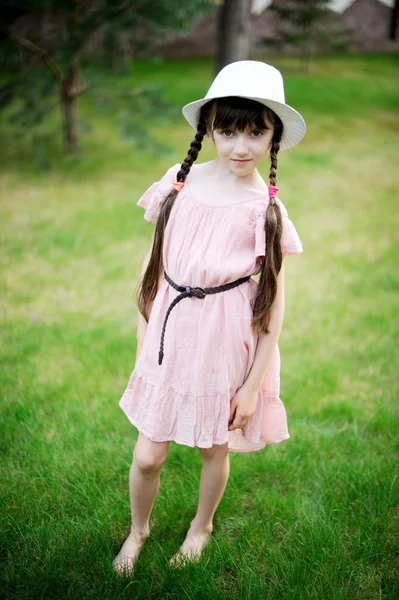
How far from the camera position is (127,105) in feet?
19.3

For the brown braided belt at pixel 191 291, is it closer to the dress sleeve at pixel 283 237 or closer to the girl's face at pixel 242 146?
the dress sleeve at pixel 283 237

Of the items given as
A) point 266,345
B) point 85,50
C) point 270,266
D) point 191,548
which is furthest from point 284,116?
point 85,50

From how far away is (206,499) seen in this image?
1811mm

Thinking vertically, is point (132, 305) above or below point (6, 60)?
below

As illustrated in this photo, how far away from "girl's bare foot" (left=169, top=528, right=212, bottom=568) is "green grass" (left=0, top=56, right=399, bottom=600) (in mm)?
34

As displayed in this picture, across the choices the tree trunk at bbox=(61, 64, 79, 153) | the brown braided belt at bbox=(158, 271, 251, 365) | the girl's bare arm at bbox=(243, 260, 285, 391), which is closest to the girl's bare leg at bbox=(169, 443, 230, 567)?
the girl's bare arm at bbox=(243, 260, 285, 391)

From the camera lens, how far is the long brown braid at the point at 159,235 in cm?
163

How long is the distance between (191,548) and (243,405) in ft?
1.80

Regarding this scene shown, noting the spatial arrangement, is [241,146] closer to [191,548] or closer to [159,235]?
[159,235]

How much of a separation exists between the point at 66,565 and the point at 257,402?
0.80 metres

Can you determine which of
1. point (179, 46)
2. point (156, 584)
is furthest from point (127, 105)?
point (179, 46)

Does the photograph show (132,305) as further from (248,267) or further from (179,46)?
(179,46)

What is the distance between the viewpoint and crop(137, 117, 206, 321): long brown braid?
5.34ft

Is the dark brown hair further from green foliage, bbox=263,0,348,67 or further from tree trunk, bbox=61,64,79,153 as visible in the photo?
green foliage, bbox=263,0,348,67
